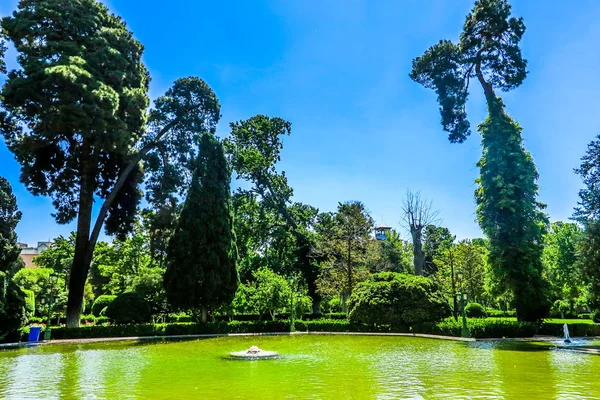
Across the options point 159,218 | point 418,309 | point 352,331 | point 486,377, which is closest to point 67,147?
point 159,218

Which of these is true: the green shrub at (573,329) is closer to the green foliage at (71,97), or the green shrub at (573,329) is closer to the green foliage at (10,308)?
the green foliage at (71,97)

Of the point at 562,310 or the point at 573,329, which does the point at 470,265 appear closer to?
the point at 562,310

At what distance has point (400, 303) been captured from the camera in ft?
81.6

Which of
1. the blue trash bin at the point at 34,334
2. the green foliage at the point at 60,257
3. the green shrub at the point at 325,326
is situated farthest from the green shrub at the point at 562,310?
the green foliage at the point at 60,257

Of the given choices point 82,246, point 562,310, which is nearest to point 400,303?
point 82,246

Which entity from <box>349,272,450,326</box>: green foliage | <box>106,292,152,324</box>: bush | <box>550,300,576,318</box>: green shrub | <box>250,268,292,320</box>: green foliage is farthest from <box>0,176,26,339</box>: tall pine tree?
<box>550,300,576,318</box>: green shrub

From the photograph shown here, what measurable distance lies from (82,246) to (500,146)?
25.5 meters

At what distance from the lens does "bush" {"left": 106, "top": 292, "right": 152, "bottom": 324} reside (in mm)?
27438

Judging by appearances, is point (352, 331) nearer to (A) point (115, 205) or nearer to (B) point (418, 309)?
(B) point (418, 309)

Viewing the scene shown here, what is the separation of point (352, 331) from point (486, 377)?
1734cm

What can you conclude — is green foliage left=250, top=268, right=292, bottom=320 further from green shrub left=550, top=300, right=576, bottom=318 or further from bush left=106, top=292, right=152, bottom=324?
green shrub left=550, top=300, right=576, bottom=318

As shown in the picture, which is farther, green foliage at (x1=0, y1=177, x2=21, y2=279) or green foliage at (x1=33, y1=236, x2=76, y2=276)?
green foliage at (x1=33, y1=236, x2=76, y2=276)

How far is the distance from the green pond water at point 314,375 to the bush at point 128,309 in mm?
11480

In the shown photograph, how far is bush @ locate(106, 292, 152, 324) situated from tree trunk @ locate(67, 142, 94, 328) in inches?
95.1
